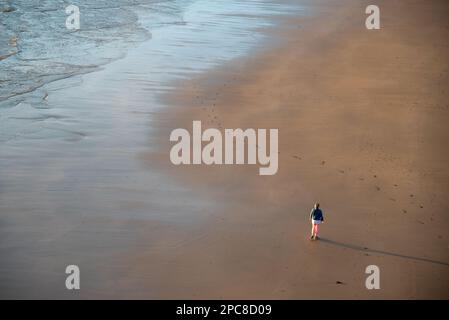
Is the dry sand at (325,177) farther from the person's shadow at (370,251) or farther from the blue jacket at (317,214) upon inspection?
the blue jacket at (317,214)

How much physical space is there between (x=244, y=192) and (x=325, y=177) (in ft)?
6.12

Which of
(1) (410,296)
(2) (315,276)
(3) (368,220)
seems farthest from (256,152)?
(1) (410,296)

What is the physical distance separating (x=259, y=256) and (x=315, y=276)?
1031 millimetres

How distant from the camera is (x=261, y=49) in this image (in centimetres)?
1941

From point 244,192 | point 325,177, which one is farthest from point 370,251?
point 244,192

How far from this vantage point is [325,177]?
1203 centimetres

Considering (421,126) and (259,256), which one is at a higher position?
(421,126)

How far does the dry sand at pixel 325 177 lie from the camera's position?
9.30m

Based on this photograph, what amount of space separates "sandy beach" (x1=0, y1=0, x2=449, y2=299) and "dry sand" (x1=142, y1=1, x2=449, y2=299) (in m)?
0.04

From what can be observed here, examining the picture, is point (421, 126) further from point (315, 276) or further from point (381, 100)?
point (315, 276)

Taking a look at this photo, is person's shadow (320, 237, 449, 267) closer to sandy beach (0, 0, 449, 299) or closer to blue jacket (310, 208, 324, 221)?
sandy beach (0, 0, 449, 299)

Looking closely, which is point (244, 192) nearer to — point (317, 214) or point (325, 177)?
point (325, 177)
